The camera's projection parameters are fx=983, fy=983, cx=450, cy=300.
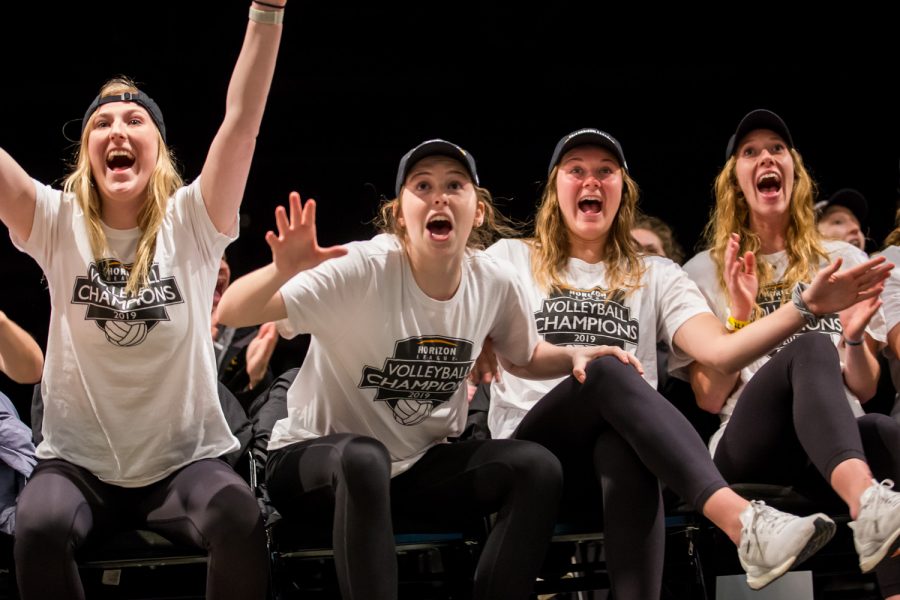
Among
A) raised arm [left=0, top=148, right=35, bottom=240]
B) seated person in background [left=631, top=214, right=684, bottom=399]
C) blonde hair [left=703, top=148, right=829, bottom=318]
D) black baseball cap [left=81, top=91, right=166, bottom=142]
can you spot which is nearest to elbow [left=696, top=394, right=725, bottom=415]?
seated person in background [left=631, top=214, right=684, bottom=399]

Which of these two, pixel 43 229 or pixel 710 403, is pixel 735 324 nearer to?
pixel 710 403

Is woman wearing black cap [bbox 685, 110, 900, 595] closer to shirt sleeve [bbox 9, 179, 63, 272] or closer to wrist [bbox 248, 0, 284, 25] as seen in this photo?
wrist [bbox 248, 0, 284, 25]

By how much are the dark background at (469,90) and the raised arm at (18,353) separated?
1.46 m

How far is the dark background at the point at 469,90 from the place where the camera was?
3549 millimetres

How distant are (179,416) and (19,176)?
57 centimetres

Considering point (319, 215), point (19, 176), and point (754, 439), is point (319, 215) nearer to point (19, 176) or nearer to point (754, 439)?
point (19, 176)

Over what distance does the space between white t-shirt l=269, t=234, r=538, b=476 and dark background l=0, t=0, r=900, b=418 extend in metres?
1.62

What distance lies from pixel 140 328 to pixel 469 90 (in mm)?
2154

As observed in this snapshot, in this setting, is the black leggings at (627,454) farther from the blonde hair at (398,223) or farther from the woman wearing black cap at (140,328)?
the woman wearing black cap at (140,328)

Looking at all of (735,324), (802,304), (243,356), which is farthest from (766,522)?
(243,356)

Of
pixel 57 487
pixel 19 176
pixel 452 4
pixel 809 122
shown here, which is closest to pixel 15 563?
pixel 57 487

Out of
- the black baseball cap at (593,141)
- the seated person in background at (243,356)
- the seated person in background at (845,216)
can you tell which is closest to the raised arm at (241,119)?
the seated person in background at (243,356)

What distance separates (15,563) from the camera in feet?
5.87

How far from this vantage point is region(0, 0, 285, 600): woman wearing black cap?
1.84 metres
